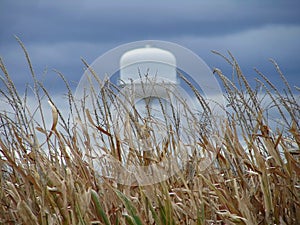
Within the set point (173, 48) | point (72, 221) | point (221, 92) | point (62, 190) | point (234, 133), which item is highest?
point (173, 48)

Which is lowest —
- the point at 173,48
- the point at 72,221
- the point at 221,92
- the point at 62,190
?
the point at 72,221

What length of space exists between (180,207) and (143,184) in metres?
0.20

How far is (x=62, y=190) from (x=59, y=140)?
45cm

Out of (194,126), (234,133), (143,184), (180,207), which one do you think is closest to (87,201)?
(143,184)

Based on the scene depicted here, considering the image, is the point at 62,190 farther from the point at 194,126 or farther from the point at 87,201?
the point at 194,126

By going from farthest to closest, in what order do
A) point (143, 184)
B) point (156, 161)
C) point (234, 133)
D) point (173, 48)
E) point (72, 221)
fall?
point (173, 48), point (234, 133), point (156, 161), point (143, 184), point (72, 221)

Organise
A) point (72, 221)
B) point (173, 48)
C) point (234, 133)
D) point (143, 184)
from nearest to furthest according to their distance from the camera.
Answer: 1. point (72, 221)
2. point (143, 184)
3. point (234, 133)
4. point (173, 48)

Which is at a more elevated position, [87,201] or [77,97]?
[77,97]

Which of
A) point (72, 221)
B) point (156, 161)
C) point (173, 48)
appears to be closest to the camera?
point (72, 221)

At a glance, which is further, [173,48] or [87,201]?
[173,48]

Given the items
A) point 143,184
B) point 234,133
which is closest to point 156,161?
point 143,184

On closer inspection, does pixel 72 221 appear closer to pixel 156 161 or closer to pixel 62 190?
pixel 62 190

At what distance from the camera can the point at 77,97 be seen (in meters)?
2.84

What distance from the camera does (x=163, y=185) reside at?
218cm
